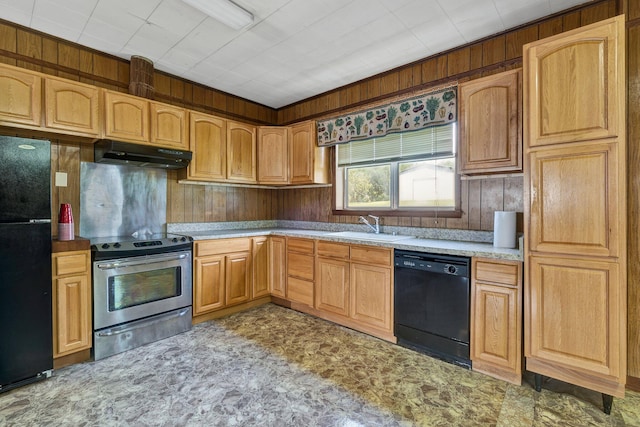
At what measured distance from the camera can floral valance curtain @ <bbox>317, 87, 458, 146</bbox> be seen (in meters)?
2.89

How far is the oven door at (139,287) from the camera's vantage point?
2617mm

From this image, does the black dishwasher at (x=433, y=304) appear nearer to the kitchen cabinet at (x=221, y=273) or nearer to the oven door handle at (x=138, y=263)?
the kitchen cabinet at (x=221, y=273)

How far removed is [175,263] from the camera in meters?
3.11

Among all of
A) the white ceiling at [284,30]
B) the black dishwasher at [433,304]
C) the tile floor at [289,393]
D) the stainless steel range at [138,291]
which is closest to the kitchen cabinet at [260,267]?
the stainless steel range at [138,291]

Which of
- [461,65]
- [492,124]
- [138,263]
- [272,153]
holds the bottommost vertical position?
[138,263]

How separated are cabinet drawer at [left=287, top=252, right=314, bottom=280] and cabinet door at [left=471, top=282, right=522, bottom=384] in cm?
176

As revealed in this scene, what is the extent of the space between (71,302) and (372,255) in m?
2.58

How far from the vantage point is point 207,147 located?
363 centimetres

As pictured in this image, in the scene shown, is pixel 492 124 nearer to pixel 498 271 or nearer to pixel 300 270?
pixel 498 271

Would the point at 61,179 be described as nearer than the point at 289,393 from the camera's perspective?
No

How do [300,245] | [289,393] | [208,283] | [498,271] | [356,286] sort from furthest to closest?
[300,245], [208,283], [356,286], [498,271], [289,393]

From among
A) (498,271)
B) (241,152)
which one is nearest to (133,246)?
(241,152)

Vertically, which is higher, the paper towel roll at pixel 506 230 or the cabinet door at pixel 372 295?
the paper towel roll at pixel 506 230

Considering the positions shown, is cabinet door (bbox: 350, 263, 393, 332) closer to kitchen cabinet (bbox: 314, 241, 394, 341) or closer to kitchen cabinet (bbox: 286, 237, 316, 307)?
kitchen cabinet (bbox: 314, 241, 394, 341)
